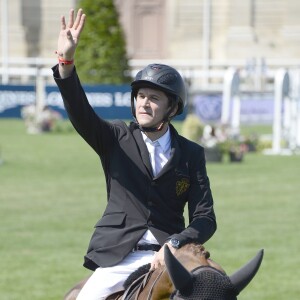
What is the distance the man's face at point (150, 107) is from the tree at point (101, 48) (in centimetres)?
2937

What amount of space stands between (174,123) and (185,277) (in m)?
29.3

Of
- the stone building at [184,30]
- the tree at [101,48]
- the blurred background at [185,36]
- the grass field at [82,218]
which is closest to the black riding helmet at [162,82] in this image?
the grass field at [82,218]

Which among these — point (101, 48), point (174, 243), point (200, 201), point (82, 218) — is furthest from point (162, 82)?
point (101, 48)

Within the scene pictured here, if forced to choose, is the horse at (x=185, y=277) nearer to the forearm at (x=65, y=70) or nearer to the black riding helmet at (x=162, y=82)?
the black riding helmet at (x=162, y=82)

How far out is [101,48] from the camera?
36.0m

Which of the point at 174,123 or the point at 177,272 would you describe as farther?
the point at 174,123

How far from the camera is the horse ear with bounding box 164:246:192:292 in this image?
468 cm

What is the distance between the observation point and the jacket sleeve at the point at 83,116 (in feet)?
18.6

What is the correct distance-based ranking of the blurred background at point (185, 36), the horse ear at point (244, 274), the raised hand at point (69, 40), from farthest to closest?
the blurred background at point (185, 36), the raised hand at point (69, 40), the horse ear at point (244, 274)

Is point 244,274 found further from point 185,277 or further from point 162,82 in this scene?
point 162,82

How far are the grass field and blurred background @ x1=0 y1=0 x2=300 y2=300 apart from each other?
2cm

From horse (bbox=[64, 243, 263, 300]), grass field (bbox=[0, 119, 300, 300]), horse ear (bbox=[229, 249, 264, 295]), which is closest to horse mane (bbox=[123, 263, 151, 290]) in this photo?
horse (bbox=[64, 243, 263, 300])

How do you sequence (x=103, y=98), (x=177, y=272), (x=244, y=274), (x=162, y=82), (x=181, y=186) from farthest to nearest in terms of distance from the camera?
(x=103, y=98) < (x=181, y=186) < (x=162, y=82) < (x=244, y=274) < (x=177, y=272)

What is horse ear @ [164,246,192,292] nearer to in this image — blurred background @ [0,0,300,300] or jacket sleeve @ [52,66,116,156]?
jacket sleeve @ [52,66,116,156]
